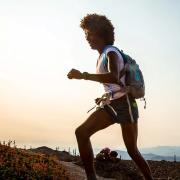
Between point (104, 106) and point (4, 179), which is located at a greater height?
point (104, 106)

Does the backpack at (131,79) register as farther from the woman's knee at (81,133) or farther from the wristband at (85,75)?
the woman's knee at (81,133)

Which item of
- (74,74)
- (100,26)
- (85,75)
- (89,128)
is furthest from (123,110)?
(100,26)

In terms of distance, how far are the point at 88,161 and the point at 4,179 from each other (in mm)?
2385

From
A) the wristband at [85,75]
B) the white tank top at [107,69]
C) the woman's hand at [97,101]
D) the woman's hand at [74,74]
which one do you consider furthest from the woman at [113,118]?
the woman's hand at [74,74]

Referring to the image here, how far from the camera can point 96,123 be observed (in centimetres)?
725

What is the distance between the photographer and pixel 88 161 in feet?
24.3

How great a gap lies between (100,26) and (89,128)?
1628 millimetres

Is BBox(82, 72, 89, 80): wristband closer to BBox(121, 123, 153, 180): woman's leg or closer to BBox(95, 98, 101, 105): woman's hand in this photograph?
BBox(95, 98, 101, 105): woman's hand

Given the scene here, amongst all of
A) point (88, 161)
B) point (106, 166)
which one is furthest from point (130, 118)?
point (106, 166)

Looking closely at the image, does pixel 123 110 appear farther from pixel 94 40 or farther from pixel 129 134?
pixel 94 40

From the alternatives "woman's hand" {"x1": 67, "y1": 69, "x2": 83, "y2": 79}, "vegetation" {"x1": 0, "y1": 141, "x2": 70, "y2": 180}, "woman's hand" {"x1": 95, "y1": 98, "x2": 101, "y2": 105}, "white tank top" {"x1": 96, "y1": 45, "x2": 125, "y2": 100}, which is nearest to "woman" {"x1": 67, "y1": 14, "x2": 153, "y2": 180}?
"white tank top" {"x1": 96, "y1": 45, "x2": 125, "y2": 100}

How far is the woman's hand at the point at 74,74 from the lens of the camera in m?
6.70

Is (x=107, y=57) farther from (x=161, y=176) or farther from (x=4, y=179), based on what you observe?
(x=161, y=176)

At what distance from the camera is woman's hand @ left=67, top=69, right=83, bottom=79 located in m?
6.70
